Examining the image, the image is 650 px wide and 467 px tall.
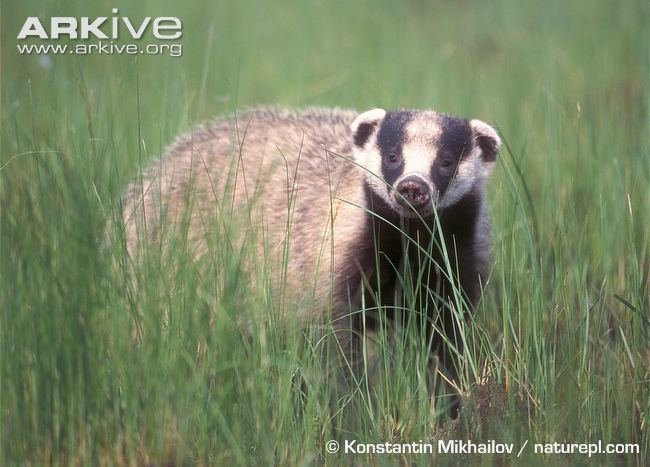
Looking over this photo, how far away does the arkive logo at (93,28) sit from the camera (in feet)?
13.2

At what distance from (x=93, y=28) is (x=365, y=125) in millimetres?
1354

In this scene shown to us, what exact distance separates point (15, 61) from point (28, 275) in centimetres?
131

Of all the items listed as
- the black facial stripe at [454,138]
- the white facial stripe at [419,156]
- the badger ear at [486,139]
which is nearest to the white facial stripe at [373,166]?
the white facial stripe at [419,156]

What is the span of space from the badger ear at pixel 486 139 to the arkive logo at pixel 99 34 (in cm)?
145

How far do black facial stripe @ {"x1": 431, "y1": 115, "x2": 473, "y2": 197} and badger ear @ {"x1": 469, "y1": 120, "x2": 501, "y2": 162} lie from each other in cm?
4

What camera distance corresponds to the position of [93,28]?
408 centimetres

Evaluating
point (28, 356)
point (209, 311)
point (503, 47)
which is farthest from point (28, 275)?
point (503, 47)

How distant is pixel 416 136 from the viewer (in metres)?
4.06

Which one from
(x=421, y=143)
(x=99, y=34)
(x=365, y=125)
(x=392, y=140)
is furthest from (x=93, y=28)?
(x=421, y=143)

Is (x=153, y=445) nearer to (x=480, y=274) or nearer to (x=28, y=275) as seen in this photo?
(x=28, y=275)

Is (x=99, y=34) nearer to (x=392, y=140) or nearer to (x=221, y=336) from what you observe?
(x=392, y=140)

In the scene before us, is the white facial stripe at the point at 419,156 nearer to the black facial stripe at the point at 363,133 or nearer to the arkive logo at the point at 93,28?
the black facial stripe at the point at 363,133

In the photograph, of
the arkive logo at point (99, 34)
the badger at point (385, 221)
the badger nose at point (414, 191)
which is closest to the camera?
the badger nose at point (414, 191)

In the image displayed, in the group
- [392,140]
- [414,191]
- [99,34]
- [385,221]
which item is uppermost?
[99,34]
